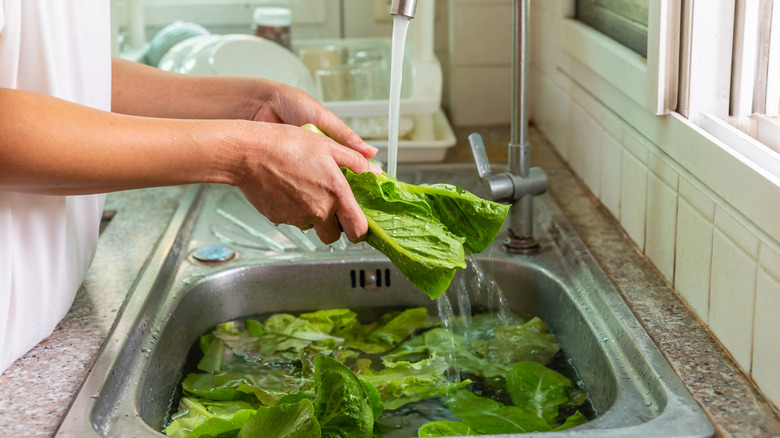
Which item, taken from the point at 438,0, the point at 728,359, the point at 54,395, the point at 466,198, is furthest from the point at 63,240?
the point at 438,0

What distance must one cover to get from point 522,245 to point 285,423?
1.81ft

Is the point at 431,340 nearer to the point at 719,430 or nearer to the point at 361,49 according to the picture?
the point at 719,430

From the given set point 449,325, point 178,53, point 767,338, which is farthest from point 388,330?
point 178,53

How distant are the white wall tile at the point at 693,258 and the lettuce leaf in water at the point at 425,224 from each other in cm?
22

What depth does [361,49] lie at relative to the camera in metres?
1.78

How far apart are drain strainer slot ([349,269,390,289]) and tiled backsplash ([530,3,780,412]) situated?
351 mm

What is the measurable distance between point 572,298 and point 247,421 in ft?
1.53

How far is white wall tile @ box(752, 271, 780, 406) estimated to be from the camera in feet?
2.51

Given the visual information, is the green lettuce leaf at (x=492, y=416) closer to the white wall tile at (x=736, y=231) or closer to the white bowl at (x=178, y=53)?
the white wall tile at (x=736, y=231)

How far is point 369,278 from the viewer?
1.26m

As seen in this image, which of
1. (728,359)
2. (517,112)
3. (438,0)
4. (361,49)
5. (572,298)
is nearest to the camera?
(728,359)

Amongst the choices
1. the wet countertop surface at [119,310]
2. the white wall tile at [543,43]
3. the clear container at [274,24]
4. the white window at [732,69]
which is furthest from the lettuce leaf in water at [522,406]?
the clear container at [274,24]

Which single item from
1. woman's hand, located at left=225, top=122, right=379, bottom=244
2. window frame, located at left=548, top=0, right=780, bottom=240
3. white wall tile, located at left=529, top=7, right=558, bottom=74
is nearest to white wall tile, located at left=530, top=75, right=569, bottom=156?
white wall tile, located at left=529, top=7, right=558, bottom=74

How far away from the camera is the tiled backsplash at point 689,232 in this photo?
2.60ft
